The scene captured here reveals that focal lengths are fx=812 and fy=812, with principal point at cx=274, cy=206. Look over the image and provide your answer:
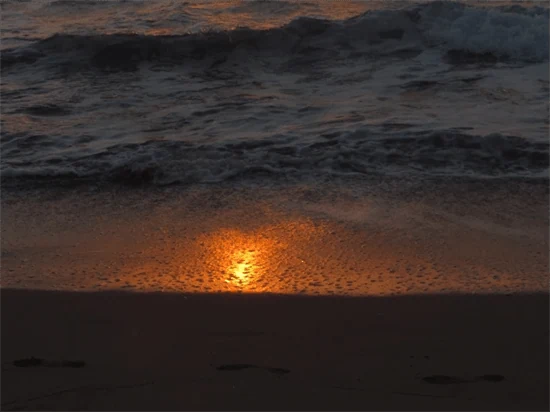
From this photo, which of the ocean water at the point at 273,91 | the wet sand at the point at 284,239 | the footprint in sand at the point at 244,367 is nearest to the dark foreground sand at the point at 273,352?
the footprint in sand at the point at 244,367

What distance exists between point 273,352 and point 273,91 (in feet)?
17.2

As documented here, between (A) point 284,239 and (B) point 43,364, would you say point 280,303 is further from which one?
(B) point 43,364

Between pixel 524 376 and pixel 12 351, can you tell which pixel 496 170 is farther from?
pixel 12 351

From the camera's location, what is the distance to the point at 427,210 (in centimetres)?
445

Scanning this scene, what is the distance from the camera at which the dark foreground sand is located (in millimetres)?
2662

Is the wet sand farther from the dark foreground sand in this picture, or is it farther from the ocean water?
the ocean water

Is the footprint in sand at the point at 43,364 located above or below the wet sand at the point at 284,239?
above

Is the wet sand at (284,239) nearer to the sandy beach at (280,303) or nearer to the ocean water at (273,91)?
the sandy beach at (280,303)

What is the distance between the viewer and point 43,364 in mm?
2908

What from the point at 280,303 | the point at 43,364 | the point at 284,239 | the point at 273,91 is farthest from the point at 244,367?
the point at 273,91

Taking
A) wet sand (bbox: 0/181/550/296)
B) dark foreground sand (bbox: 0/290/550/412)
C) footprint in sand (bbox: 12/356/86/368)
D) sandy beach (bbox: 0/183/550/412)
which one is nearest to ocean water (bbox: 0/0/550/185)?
wet sand (bbox: 0/181/550/296)

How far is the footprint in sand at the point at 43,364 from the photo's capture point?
2.89 m

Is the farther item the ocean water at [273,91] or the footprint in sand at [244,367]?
the ocean water at [273,91]

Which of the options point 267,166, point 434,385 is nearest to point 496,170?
point 267,166
